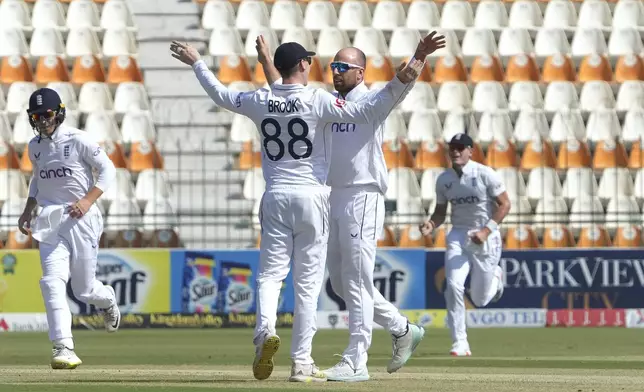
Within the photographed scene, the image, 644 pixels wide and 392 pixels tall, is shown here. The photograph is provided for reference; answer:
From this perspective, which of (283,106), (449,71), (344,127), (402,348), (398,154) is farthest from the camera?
(449,71)

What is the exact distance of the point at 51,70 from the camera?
78.2ft

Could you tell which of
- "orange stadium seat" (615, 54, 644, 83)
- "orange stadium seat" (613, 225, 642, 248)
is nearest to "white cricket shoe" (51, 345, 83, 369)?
"orange stadium seat" (613, 225, 642, 248)

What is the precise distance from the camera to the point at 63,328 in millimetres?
10312

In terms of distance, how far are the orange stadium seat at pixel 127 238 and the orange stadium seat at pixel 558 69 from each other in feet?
26.0

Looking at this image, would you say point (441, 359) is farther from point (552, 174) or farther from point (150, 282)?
point (552, 174)

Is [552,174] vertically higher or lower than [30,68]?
lower

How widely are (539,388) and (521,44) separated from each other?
56.7 ft

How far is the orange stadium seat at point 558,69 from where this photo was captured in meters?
24.7

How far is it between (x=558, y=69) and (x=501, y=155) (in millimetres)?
2591

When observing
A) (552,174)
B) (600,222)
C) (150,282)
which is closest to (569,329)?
(600,222)

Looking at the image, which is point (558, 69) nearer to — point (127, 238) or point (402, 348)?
point (127, 238)

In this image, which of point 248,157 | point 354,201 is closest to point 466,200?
point 354,201

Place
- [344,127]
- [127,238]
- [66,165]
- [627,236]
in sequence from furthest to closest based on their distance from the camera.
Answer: [627,236] → [127,238] → [66,165] → [344,127]

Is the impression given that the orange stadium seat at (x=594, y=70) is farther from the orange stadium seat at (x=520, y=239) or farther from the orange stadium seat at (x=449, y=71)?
the orange stadium seat at (x=520, y=239)
